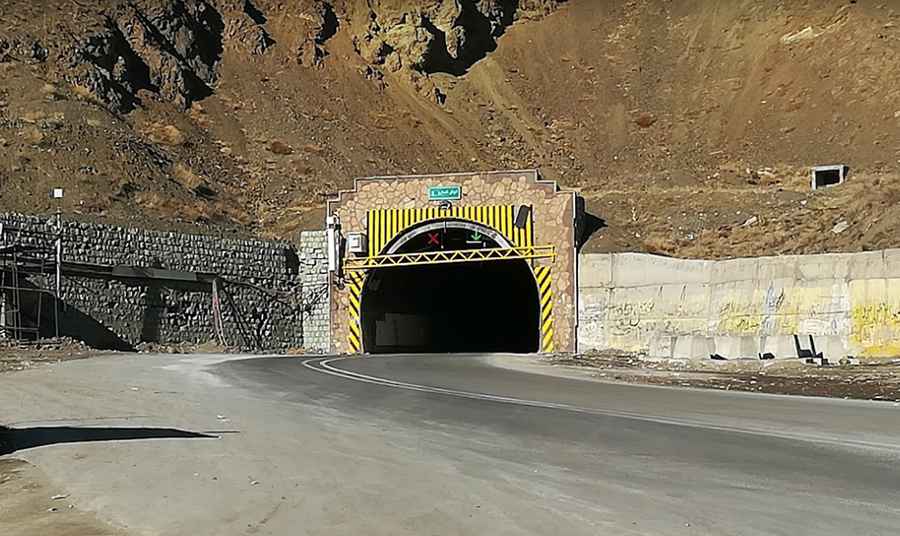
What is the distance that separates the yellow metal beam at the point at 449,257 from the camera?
43000 mm

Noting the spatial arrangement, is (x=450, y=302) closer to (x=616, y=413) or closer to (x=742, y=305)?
(x=742, y=305)

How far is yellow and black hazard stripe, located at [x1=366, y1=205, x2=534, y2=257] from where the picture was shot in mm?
43375

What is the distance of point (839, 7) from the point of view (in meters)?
82.9

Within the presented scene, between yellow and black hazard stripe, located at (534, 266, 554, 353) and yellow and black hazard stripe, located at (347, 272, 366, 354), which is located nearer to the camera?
yellow and black hazard stripe, located at (534, 266, 554, 353)

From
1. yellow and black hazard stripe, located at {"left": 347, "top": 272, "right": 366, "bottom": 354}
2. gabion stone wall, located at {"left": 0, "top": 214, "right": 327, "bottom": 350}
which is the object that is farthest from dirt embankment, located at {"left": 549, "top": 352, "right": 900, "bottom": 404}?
gabion stone wall, located at {"left": 0, "top": 214, "right": 327, "bottom": 350}

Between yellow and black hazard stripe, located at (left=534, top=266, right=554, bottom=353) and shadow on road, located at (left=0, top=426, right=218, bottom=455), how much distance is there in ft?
98.8

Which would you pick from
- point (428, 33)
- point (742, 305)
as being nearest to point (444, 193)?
point (742, 305)

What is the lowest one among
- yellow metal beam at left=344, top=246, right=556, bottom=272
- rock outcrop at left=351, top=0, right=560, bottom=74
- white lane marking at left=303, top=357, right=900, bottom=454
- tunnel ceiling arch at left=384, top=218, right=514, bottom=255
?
white lane marking at left=303, top=357, right=900, bottom=454

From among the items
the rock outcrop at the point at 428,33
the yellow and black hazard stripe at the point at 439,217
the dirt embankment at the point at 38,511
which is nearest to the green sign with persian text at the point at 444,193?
the yellow and black hazard stripe at the point at 439,217

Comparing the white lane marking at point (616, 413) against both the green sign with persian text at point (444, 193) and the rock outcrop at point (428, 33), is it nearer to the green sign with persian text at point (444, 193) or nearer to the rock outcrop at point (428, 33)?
the green sign with persian text at point (444, 193)

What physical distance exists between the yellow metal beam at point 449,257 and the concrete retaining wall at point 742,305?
1990 mm

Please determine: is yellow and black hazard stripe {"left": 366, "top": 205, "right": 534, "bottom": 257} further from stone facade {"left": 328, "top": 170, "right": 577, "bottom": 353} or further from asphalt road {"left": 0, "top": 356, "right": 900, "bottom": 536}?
asphalt road {"left": 0, "top": 356, "right": 900, "bottom": 536}

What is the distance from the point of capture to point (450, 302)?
55781mm

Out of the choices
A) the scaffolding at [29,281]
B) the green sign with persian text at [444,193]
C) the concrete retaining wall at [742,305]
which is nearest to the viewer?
the concrete retaining wall at [742,305]
